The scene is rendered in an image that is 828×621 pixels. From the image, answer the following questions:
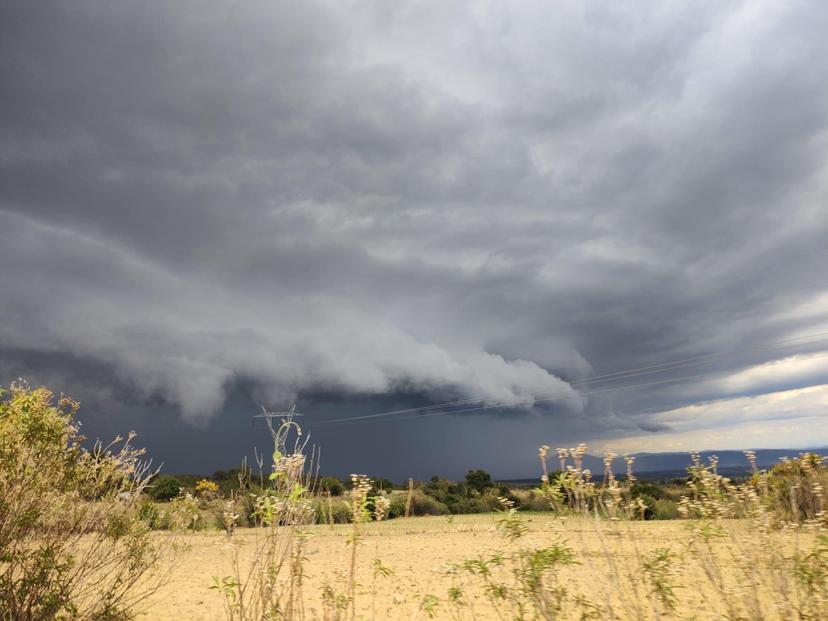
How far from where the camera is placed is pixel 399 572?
11.2 m

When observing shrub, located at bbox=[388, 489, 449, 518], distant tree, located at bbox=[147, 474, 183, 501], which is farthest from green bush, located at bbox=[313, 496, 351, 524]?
distant tree, located at bbox=[147, 474, 183, 501]

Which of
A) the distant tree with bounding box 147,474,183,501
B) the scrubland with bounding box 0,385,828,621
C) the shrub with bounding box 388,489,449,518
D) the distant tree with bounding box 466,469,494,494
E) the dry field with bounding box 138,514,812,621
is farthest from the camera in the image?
the distant tree with bounding box 466,469,494,494

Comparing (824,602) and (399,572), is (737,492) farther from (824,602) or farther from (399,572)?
(399,572)

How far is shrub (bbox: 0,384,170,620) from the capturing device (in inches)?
249

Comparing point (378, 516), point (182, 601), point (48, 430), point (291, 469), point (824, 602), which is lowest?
point (182, 601)

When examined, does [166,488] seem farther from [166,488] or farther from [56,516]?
[56,516]

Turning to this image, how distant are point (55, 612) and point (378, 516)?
479cm

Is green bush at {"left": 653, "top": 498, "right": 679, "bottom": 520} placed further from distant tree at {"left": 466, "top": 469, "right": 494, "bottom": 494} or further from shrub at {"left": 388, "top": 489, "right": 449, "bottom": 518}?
distant tree at {"left": 466, "top": 469, "right": 494, "bottom": 494}

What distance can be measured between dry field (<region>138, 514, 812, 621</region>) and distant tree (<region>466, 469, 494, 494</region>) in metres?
20.0

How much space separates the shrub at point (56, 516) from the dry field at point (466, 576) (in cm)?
138

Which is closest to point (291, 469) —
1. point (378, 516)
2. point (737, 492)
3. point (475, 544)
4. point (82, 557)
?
point (378, 516)

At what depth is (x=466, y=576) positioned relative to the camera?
32.2 ft

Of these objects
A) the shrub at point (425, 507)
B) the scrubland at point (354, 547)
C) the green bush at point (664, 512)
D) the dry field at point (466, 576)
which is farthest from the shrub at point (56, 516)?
the shrub at point (425, 507)

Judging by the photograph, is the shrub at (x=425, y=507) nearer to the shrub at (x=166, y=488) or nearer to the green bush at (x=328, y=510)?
the green bush at (x=328, y=510)
